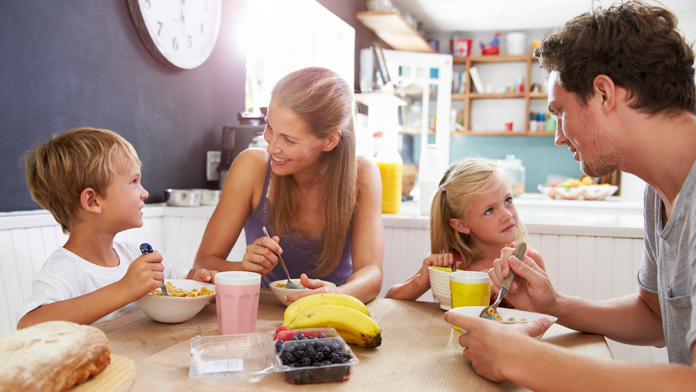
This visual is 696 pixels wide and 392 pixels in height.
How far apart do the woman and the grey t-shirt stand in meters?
0.70

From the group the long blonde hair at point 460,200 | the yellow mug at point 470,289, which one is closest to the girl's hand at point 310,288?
the yellow mug at point 470,289

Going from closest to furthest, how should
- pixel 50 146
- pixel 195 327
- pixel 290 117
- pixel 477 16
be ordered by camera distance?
1. pixel 195 327
2. pixel 50 146
3. pixel 290 117
4. pixel 477 16

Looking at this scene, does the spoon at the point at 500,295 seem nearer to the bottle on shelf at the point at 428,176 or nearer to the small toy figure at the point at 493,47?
the bottle on shelf at the point at 428,176

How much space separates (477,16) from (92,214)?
225 inches

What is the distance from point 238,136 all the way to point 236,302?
181 centimetres

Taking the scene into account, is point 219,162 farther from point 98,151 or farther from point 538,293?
point 538,293

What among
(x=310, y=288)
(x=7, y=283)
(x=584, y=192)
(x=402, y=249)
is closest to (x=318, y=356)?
(x=310, y=288)

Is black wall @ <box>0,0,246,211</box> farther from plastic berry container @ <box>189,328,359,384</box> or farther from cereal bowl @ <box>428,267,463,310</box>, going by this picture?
cereal bowl @ <box>428,267,463,310</box>

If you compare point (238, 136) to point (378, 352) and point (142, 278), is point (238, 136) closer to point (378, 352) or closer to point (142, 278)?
point (142, 278)

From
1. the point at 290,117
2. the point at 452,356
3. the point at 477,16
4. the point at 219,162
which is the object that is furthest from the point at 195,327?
the point at 477,16

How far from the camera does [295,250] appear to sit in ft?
5.78

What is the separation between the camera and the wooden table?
2.64 ft

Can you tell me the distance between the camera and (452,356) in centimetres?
97

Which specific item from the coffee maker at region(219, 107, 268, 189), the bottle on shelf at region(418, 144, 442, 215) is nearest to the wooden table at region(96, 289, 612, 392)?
the bottle on shelf at region(418, 144, 442, 215)
